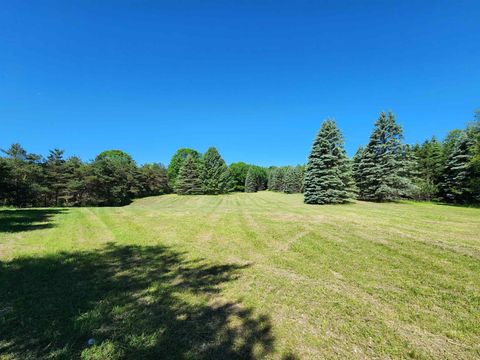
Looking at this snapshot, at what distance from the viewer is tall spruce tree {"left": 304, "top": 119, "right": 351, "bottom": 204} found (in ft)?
70.5

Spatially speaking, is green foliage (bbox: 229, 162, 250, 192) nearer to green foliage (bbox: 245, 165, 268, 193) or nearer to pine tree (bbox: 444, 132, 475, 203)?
green foliage (bbox: 245, 165, 268, 193)

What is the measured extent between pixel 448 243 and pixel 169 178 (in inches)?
2143

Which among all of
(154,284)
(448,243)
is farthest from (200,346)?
(448,243)

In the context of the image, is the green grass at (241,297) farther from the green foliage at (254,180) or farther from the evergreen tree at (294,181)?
the green foliage at (254,180)

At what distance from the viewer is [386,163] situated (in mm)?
24453

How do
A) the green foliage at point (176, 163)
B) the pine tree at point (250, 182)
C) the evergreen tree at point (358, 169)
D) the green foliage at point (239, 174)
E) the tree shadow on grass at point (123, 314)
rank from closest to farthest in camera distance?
1. the tree shadow on grass at point (123, 314)
2. the evergreen tree at point (358, 169)
3. the green foliage at point (176, 163)
4. the pine tree at point (250, 182)
5. the green foliage at point (239, 174)

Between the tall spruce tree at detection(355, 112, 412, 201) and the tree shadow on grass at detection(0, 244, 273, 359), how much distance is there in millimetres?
25025

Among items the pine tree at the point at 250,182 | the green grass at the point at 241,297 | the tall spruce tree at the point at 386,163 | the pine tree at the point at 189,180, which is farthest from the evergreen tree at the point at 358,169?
the pine tree at the point at 250,182

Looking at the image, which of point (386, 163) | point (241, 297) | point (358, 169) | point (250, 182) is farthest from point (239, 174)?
point (241, 297)

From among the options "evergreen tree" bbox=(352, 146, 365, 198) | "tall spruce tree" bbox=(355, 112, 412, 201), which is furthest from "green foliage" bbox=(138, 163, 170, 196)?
"tall spruce tree" bbox=(355, 112, 412, 201)

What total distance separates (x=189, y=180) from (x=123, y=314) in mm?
41171

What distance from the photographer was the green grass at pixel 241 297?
2.63 m

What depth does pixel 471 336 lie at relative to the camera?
2762mm

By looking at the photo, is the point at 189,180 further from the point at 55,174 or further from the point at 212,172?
the point at 55,174
